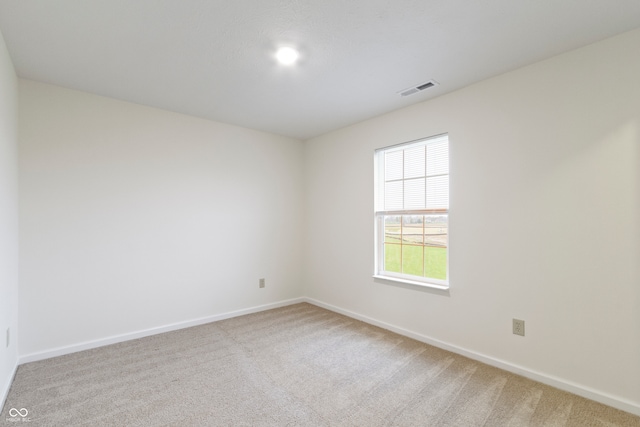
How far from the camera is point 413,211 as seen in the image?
317cm

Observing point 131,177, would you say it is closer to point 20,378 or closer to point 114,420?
point 20,378

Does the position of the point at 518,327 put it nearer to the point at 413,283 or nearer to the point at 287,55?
the point at 413,283

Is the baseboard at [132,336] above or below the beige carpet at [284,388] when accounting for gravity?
above

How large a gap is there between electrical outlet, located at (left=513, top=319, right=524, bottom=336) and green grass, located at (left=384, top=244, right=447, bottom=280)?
26.6 inches

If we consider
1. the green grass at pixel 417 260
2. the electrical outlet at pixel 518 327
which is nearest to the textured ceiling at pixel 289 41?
the green grass at pixel 417 260

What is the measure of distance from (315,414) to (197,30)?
2.52m

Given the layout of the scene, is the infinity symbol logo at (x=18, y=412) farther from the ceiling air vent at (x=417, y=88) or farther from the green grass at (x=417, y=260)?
the ceiling air vent at (x=417, y=88)

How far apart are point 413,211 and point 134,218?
2872 millimetres

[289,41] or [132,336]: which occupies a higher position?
[289,41]

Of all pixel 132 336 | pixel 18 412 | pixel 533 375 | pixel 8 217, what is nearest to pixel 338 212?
pixel 533 375

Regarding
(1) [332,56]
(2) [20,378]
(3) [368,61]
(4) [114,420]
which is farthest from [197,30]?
(2) [20,378]

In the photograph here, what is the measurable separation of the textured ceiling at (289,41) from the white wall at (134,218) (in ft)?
1.38

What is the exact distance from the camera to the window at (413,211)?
2955 millimetres

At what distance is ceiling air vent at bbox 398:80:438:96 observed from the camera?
2.61 m
